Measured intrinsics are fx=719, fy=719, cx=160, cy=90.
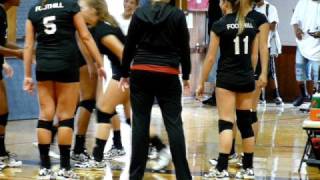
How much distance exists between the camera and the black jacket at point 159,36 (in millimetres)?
5477

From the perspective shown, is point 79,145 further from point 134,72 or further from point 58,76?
point 134,72

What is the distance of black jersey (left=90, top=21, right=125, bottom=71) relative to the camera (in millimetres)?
6836

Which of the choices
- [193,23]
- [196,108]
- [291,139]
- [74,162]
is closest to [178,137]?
[74,162]

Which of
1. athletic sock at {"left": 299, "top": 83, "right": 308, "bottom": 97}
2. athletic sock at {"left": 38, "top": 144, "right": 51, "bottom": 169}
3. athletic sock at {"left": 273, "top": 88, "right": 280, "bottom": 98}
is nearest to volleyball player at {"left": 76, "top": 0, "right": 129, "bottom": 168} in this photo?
athletic sock at {"left": 38, "top": 144, "right": 51, "bottom": 169}

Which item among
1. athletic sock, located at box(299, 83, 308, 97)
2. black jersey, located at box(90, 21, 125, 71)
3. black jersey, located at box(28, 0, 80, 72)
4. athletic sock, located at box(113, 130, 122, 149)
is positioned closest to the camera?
black jersey, located at box(28, 0, 80, 72)

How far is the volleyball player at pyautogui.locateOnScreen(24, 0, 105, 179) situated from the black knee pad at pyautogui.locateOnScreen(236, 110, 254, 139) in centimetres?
132

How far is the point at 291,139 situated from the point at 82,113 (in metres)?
3.36

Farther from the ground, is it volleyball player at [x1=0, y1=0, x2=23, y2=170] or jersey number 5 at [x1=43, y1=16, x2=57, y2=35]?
jersey number 5 at [x1=43, y1=16, x2=57, y2=35]

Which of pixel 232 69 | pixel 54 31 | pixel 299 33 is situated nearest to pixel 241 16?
pixel 232 69

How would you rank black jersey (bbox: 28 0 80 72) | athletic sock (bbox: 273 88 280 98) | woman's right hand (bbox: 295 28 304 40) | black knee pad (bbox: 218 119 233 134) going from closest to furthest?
black jersey (bbox: 28 0 80 72), black knee pad (bbox: 218 119 233 134), woman's right hand (bbox: 295 28 304 40), athletic sock (bbox: 273 88 280 98)

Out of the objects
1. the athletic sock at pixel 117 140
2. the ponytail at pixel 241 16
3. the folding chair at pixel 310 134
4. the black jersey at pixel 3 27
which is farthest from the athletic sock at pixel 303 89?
the black jersey at pixel 3 27

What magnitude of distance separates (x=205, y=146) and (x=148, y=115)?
3.16 metres

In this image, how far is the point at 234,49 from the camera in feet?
21.2

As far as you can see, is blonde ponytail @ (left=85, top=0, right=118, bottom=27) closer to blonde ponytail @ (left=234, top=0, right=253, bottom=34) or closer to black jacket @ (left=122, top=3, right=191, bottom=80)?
blonde ponytail @ (left=234, top=0, right=253, bottom=34)
